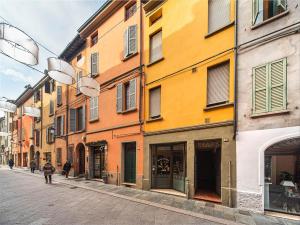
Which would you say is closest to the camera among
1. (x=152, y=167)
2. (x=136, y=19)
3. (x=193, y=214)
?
(x=193, y=214)

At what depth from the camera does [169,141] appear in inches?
479

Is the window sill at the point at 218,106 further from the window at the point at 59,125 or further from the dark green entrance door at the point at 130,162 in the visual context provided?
the window at the point at 59,125

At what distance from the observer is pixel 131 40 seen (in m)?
15.0

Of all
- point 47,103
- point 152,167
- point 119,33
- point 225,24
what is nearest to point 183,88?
point 225,24

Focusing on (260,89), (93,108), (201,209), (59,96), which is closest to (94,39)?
(93,108)

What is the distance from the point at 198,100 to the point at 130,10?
8667mm

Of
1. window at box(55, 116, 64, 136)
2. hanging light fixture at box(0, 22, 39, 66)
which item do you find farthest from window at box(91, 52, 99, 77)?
hanging light fixture at box(0, 22, 39, 66)

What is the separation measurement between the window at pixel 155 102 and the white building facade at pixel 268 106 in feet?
16.0

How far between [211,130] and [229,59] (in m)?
2.97

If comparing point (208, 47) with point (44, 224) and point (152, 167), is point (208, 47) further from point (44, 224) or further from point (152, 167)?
point (44, 224)

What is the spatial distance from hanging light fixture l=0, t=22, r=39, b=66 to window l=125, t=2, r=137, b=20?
1001 centimetres

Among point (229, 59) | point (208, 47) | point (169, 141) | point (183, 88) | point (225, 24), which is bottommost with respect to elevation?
point (169, 141)

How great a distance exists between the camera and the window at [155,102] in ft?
43.2

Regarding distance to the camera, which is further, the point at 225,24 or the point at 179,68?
the point at 179,68
